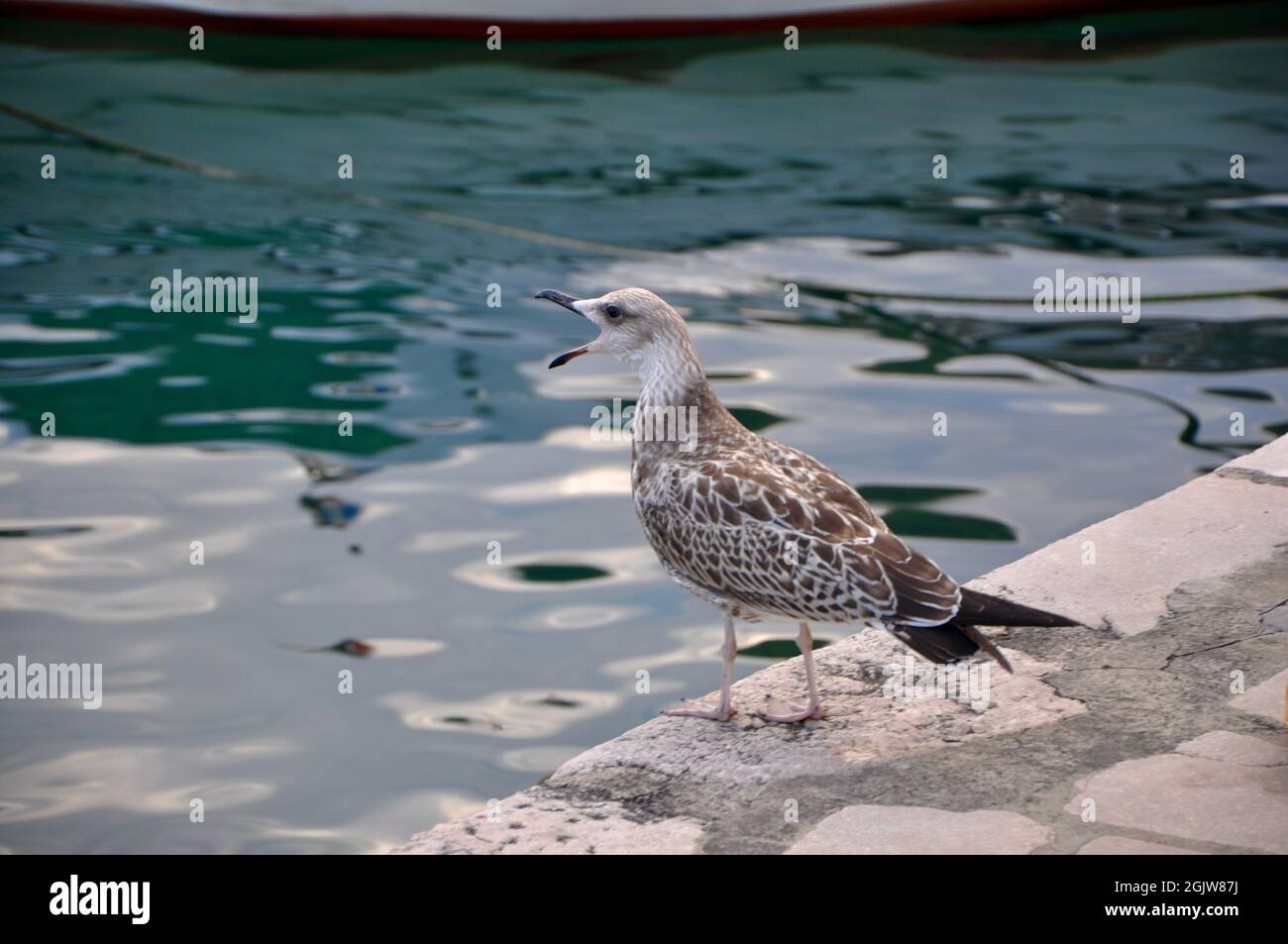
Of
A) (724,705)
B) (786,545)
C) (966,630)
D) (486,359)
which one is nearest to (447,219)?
(486,359)

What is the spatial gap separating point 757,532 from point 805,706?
0.59 m

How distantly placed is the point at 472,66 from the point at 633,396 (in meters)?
8.63

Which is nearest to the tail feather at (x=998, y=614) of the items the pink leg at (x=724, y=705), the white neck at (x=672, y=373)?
the pink leg at (x=724, y=705)

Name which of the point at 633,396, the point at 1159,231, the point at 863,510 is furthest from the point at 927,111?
the point at 863,510

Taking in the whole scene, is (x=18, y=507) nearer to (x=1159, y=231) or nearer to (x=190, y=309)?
(x=190, y=309)

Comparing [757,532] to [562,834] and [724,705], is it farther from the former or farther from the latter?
[562,834]

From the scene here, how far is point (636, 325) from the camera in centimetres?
439

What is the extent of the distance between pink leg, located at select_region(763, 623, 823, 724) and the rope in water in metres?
6.39

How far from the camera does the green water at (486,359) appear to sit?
235 inches

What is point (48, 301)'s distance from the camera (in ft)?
33.5

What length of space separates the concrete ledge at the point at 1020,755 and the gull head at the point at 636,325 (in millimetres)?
1064

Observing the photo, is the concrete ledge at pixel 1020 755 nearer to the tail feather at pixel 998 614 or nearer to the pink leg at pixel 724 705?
the pink leg at pixel 724 705

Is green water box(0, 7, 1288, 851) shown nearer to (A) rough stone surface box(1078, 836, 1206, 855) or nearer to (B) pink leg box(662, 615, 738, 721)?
(B) pink leg box(662, 615, 738, 721)
